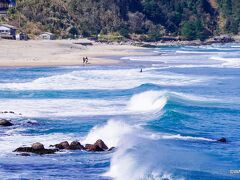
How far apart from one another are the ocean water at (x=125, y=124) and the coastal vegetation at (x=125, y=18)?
75931 mm

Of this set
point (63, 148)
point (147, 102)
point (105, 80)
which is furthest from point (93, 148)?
point (105, 80)

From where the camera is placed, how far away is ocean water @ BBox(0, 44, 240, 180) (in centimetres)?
2056

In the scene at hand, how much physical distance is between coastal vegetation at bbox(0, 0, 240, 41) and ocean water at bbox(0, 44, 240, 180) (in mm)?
75931

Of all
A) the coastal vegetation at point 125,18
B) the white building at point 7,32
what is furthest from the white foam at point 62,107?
the coastal vegetation at point 125,18

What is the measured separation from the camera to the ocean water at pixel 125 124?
20562mm

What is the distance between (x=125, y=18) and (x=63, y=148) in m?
148

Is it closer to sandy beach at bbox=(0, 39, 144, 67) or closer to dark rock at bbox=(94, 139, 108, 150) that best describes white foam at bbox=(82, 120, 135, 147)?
dark rock at bbox=(94, 139, 108, 150)

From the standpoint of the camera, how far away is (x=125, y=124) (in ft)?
94.0

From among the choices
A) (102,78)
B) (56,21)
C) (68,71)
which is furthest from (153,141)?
(56,21)

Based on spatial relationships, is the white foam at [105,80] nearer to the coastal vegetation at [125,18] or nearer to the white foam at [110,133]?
the white foam at [110,133]

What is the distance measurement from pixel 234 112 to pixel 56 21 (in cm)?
10427

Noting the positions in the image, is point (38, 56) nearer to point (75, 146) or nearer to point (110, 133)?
point (110, 133)

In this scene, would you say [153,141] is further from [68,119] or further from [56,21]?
[56,21]

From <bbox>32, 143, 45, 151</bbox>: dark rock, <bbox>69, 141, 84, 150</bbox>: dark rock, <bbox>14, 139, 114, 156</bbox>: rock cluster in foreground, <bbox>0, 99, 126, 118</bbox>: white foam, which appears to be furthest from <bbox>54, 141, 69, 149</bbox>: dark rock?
<bbox>0, 99, 126, 118</bbox>: white foam
